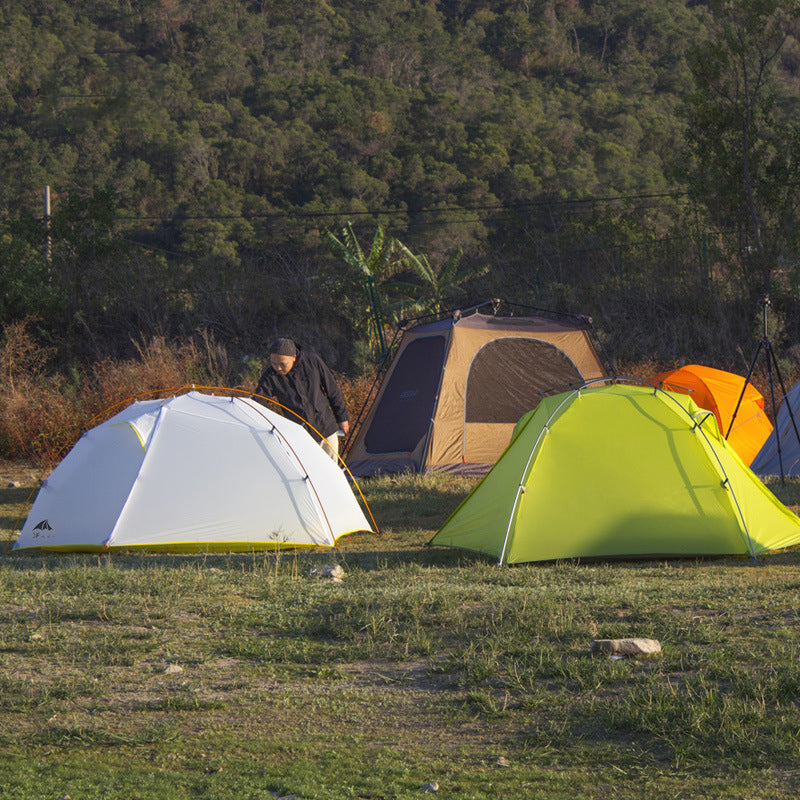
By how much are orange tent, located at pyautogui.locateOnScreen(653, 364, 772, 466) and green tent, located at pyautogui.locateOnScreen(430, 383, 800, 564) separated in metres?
5.35

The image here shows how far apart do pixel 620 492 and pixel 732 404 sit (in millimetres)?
6368

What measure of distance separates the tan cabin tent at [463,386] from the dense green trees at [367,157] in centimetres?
951

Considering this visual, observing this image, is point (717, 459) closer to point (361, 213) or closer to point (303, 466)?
point (303, 466)

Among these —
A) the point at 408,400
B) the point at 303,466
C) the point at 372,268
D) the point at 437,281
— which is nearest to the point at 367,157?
the point at 437,281

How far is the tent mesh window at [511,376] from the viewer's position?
41.4ft

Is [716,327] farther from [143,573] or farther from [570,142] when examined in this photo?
[570,142]

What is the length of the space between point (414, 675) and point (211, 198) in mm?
34765

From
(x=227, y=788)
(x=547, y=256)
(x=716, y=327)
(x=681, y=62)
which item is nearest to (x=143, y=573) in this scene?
(x=227, y=788)

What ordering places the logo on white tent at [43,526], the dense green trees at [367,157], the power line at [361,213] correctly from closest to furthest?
the logo on white tent at [43,526] → the dense green trees at [367,157] → the power line at [361,213]

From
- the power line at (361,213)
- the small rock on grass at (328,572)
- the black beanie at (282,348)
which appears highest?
the power line at (361,213)

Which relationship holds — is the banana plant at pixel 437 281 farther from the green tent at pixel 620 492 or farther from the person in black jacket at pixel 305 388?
the green tent at pixel 620 492

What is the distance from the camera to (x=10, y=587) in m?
6.22

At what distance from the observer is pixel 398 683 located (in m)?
4.46

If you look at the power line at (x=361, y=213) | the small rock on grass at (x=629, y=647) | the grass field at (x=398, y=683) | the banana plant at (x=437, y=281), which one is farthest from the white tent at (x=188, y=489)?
the power line at (x=361, y=213)
